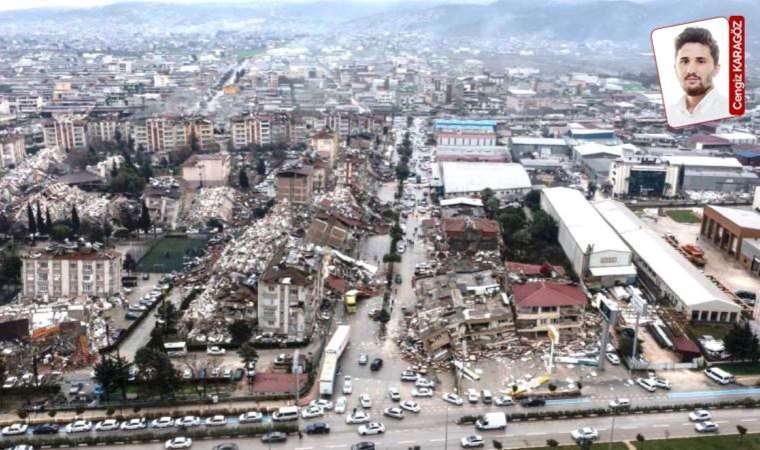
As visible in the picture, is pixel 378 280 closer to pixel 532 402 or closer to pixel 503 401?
pixel 503 401

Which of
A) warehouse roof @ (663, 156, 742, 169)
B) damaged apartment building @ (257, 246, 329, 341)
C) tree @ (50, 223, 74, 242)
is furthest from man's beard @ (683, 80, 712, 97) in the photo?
warehouse roof @ (663, 156, 742, 169)

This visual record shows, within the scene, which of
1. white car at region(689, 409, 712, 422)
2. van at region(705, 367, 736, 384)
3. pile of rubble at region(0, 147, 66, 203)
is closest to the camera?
white car at region(689, 409, 712, 422)

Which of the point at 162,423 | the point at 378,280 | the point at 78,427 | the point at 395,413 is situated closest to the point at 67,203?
the point at 378,280

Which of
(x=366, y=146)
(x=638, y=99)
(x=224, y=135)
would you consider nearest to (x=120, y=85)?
(x=224, y=135)

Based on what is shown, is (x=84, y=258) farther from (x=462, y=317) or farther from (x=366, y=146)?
(x=366, y=146)

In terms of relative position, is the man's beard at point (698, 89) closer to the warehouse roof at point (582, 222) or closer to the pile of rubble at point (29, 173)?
the warehouse roof at point (582, 222)

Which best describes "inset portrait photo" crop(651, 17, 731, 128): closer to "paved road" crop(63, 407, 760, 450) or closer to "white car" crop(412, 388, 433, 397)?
"paved road" crop(63, 407, 760, 450)
